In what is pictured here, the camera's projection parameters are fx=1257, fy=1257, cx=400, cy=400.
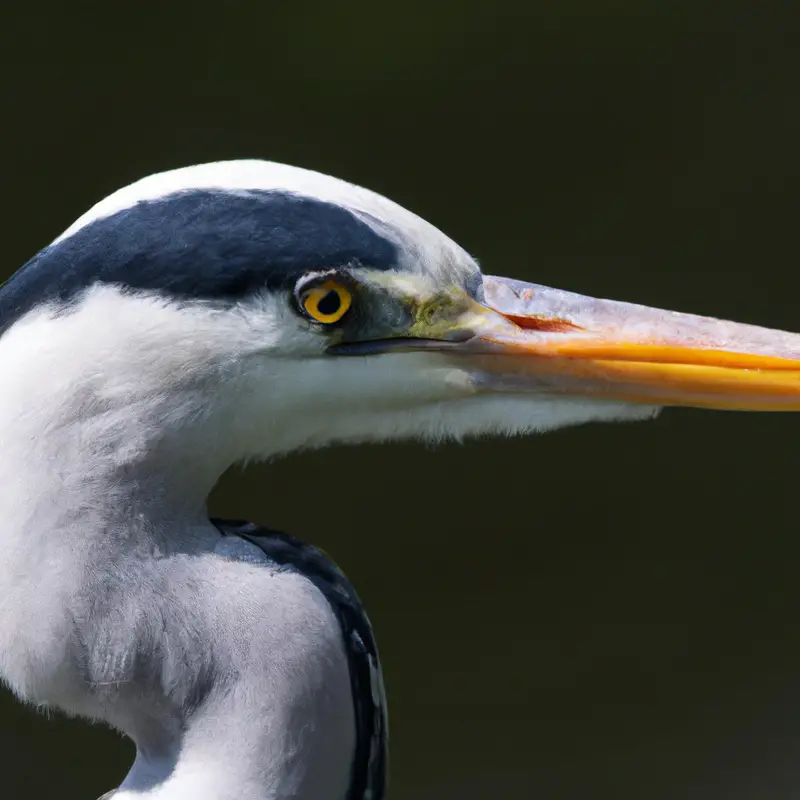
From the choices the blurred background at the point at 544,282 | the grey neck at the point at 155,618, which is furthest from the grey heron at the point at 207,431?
the blurred background at the point at 544,282

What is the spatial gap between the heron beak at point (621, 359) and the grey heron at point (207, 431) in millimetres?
16

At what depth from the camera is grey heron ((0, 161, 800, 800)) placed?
1309mm

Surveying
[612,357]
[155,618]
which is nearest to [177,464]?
[155,618]

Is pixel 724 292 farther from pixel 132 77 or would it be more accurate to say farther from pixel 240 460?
pixel 240 460

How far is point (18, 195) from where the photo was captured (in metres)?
3.19

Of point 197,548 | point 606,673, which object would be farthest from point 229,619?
point 606,673

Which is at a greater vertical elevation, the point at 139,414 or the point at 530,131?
the point at 530,131

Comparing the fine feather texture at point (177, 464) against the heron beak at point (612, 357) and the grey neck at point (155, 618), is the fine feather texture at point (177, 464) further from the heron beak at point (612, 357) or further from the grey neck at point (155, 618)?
the heron beak at point (612, 357)

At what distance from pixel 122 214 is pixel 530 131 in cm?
234

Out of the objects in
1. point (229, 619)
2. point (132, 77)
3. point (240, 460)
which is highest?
point (132, 77)

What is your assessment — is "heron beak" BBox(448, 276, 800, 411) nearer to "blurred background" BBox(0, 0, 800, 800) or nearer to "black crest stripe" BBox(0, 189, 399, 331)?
"black crest stripe" BBox(0, 189, 399, 331)

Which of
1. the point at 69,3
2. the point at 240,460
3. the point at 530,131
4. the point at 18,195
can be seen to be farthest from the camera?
the point at 530,131

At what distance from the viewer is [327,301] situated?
4.48ft

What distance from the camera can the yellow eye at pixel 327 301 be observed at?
135cm
